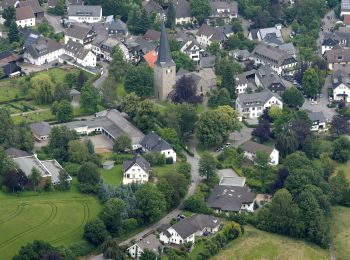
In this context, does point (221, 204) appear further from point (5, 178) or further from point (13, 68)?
point (13, 68)

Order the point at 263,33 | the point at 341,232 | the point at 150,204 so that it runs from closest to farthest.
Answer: the point at 150,204, the point at 341,232, the point at 263,33

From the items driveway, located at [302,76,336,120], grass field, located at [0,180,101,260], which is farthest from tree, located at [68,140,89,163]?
driveway, located at [302,76,336,120]

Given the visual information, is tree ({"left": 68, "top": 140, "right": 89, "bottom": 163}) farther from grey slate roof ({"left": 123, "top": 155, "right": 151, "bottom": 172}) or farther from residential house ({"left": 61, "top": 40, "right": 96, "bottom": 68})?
residential house ({"left": 61, "top": 40, "right": 96, "bottom": 68})

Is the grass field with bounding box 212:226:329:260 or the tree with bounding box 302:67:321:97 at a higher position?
the tree with bounding box 302:67:321:97

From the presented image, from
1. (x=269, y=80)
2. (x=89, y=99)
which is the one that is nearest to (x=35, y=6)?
(x=89, y=99)

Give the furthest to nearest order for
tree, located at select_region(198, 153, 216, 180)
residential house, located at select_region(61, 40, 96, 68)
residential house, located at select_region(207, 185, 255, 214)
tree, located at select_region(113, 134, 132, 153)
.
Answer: residential house, located at select_region(61, 40, 96, 68) < tree, located at select_region(113, 134, 132, 153) < tree, located at select_region(198, 153, 216, 180) < residential house, located at select_region(207, 185, 255, 214)

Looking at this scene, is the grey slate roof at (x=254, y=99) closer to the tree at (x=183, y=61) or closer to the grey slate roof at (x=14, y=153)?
the tree at (x=183, y=61)

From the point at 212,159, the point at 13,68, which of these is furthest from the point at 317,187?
the point at 13,68

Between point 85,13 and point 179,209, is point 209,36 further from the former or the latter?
point 179,209
